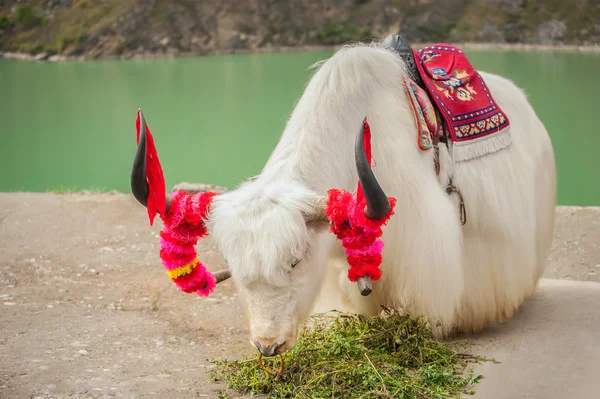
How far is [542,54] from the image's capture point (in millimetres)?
17656

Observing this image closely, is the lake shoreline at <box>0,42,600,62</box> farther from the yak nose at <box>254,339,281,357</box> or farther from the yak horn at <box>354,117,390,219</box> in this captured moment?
the yak nose at <box>254,339,281,357</box>

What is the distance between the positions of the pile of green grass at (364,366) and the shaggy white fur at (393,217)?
Answer: 0.13 m

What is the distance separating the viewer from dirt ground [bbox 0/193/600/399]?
3.11 m

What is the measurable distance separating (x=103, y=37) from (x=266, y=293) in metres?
18.0

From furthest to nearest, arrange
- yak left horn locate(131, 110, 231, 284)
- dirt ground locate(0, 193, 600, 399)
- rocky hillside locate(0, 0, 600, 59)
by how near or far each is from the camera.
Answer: rocky hillside locate(0, 0, 600, 59), dirt ground locate(0, 193, 600, 399), yak left horn locate(131, 110, 231, 284)

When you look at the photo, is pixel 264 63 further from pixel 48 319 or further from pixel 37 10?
pixel 48 319

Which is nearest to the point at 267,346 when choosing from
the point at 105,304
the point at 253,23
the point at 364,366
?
the point at 364,366

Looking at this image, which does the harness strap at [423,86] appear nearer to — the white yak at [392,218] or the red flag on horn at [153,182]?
the white yak at [392,218]

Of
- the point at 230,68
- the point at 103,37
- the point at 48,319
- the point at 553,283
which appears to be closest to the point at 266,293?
the point at 48,319

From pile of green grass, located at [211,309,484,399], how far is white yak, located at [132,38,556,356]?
0.44 feet

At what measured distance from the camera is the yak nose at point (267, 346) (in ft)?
8.44

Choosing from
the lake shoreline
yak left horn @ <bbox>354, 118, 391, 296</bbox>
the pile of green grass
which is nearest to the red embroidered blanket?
the pile of green grass

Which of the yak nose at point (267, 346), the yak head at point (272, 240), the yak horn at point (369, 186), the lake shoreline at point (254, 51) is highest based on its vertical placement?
the yak horn at point (369, 186)

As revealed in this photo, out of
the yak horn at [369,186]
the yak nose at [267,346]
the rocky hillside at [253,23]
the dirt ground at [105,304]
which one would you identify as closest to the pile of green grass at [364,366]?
the dirt ground at [105,304]
